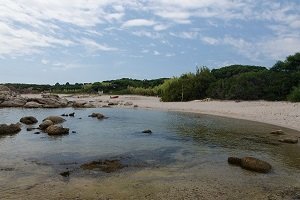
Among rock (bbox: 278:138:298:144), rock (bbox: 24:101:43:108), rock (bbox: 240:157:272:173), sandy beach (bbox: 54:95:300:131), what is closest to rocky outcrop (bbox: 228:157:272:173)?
rock (bbox: 240:157:272:173)

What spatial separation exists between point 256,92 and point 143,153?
30381 mm

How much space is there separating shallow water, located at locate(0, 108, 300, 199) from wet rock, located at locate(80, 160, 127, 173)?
0.35 meters

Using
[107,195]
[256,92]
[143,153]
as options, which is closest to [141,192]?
[107,195]

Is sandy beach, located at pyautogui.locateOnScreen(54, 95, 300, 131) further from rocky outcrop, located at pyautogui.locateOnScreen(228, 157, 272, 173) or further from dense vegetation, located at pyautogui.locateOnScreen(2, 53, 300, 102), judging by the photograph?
rocky outcrop, located at pyautogui.locateOnScreen(228, 157, 272, 173)

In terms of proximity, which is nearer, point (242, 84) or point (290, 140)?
point (290, 140)

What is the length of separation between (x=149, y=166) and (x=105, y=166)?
67.4 inches

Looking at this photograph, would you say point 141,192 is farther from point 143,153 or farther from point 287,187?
point 143,153

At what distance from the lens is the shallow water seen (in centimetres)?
1042

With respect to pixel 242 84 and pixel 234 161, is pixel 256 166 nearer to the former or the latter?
pixel 234 161

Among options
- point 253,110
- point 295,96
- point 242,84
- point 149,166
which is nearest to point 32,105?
point 242,84

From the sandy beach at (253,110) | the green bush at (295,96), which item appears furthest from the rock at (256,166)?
the green bush at (295,96)

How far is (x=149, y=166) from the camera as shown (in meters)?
13.6

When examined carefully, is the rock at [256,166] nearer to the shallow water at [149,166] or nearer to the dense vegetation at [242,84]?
the shallow water at [149,166]

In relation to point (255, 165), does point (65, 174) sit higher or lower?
lower
